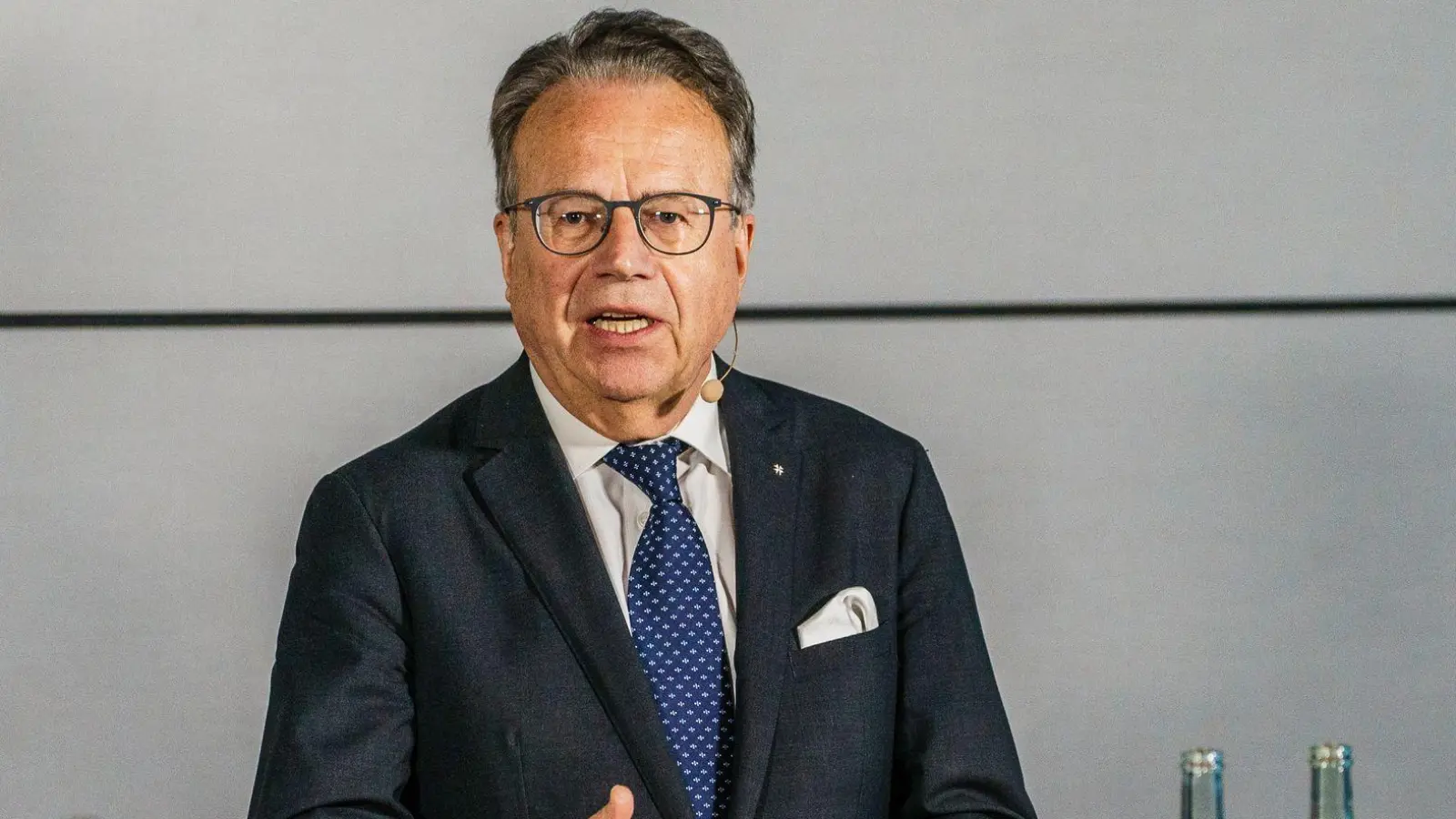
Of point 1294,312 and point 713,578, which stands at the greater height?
point 1294,312

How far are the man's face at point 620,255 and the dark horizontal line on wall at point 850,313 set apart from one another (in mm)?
607

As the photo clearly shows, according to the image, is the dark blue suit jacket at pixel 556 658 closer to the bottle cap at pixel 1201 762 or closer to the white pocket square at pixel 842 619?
the white pocket square at pixel 842 619

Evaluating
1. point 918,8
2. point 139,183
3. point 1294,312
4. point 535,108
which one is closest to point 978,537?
point 1294,312

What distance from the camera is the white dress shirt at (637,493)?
1948mm

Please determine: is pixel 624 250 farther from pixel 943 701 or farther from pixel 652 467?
pixel 943 701

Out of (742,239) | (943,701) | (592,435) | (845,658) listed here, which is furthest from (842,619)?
(742,239)

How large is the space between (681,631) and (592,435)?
0.26 m

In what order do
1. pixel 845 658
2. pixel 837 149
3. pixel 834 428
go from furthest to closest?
1. pixel 837 149
2. pixel 834 428
3. pixel 845 658

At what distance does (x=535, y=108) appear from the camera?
192 centimetres

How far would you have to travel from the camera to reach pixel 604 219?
6.15ft

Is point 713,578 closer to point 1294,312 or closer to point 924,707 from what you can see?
point 924,707

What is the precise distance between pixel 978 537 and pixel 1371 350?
71 cm

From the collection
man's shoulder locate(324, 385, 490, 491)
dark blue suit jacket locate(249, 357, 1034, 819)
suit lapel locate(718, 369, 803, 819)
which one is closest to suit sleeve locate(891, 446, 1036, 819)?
dark blue suit jacket locate(249, 357, 1034, 819)

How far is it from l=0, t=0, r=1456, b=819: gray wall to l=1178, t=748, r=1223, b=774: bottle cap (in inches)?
42.9
